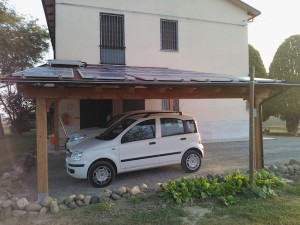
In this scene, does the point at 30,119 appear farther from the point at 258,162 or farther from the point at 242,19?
the point at 258,162

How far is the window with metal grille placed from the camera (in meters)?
A: 13.3

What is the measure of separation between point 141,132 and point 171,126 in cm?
98

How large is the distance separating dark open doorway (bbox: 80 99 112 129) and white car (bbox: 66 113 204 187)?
201 inches

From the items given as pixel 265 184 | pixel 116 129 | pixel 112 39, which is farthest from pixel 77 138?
pixel 265 184

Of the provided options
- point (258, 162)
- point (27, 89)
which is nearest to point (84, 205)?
point (27, 89)

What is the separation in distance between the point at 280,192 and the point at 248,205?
1.21 m

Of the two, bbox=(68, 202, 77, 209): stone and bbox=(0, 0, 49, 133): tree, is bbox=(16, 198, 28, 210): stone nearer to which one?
bbox=(68, 202, 77, 209): stone

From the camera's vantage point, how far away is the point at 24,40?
67.1 feet

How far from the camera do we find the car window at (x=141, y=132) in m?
7.78

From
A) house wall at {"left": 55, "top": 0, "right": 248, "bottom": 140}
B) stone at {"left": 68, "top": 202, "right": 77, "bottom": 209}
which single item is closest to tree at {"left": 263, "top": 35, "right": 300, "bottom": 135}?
house wall at {"left": 55, "top": 0, "right": 248, "bottom": 140}

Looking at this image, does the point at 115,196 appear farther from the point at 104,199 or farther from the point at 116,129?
the point at 116,129

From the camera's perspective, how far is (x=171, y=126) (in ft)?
27.9

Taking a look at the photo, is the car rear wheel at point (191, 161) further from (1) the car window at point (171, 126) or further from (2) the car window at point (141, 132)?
(2) the car window at point (141, 132)

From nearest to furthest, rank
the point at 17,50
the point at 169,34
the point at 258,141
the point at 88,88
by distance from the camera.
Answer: the point at 88,88
the point at 258,141
the point at 169,34
the point at 17,50
